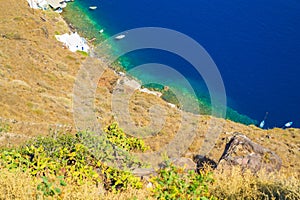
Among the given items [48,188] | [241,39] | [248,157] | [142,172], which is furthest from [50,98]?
[241,39]

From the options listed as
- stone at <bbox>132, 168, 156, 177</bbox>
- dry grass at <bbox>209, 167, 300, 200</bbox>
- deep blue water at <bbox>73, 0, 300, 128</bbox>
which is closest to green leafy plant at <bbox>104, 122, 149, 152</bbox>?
stone at <bbox>132, 168, 156, 177</bbox>

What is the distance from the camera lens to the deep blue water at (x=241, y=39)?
144 ft

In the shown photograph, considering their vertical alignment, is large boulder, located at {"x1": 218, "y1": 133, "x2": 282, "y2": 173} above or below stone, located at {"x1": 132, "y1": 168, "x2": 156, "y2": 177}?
above

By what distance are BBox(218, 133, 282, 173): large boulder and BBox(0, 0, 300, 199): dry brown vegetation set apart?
83 centimetres

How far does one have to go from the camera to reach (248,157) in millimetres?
15406

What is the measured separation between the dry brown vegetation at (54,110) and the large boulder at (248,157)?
0.83 meters

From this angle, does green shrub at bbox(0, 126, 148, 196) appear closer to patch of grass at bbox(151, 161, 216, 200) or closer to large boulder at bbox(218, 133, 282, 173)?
patch of grass at bbox(151, 161, 216, 200)

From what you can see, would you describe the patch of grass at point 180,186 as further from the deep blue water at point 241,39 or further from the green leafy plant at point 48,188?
the deep blue water at point 241,39

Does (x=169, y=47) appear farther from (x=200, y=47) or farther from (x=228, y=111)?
(x=228, y=111)

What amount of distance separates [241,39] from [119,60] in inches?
672

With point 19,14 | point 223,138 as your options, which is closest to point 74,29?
point 19,14

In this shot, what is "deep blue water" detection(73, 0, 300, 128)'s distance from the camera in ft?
144

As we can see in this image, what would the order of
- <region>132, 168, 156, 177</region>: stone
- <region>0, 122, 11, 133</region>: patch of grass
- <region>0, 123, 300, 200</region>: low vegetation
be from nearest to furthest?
<region>0, 123, 300, 200</region>: low vegetation
<region>132, 168, 156, 177</region>: stone
<region>0, 122, 11, 133</region>: patch of grass

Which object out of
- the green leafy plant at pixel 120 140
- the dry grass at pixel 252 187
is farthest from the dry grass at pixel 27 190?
the green leafy plant at pixel 120 140
